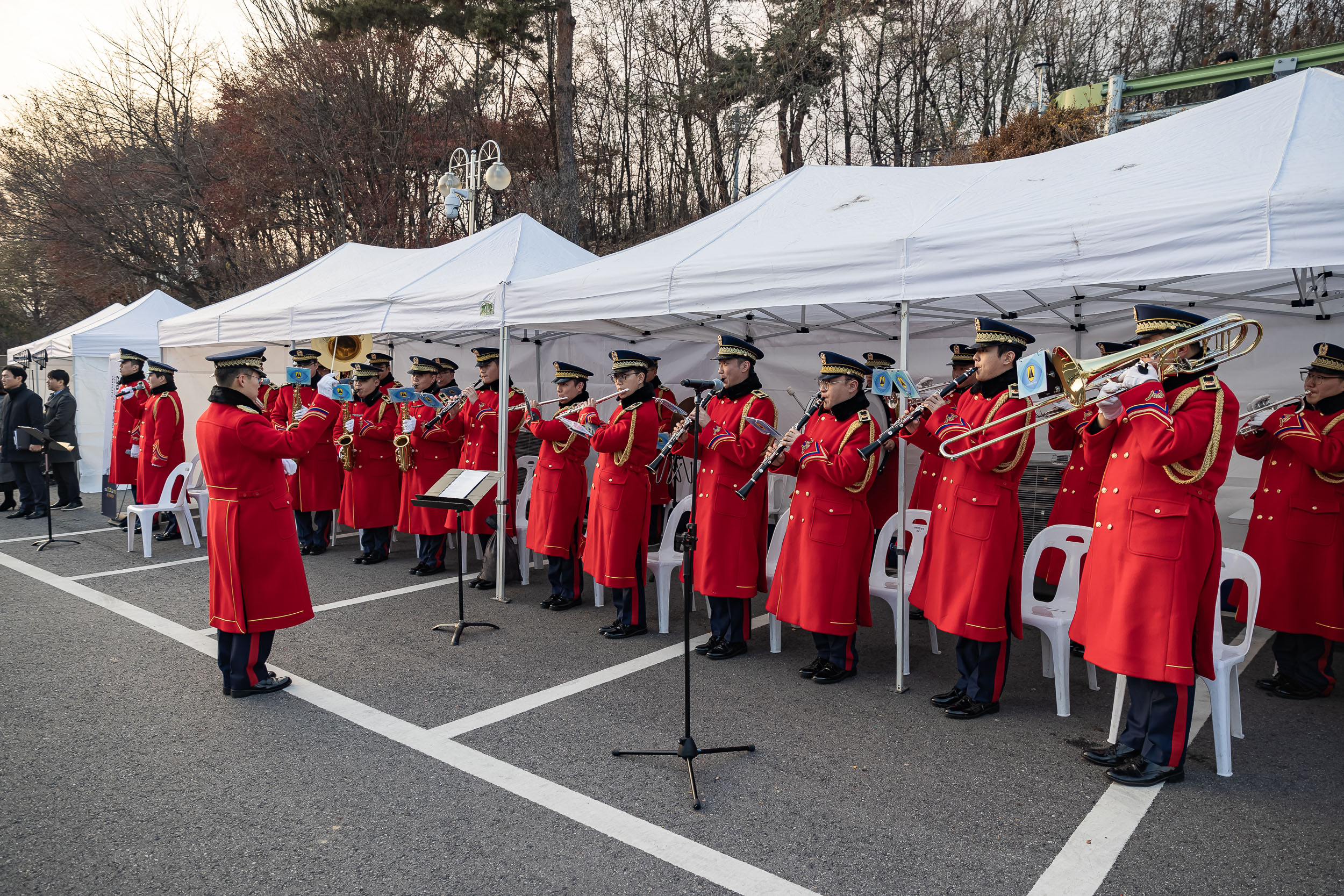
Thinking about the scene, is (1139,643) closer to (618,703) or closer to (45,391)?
(618,703)

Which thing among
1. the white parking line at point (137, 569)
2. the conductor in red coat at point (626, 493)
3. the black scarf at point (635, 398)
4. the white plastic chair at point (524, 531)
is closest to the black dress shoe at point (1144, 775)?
the conductor in red coat at point (626, 493)

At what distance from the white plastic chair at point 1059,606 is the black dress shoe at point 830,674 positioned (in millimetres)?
1005

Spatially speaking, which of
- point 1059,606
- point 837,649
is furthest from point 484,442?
point 1059,606

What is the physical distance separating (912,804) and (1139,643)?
1104mm

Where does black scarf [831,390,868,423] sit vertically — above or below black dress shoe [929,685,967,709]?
above

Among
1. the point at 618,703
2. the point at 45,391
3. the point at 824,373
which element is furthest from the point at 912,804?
the point at 45,391

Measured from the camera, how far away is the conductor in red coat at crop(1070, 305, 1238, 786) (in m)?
3.07

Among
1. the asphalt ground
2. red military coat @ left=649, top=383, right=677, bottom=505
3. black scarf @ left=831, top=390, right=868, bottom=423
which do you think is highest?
black scarf @ left=831, top=390, right=868, bottom=423

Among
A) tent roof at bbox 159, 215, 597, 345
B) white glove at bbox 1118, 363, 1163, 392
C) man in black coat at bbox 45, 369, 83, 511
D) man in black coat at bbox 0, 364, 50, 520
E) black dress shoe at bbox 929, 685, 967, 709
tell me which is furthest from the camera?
man in black coat at bbox 45, 369, 83, 511

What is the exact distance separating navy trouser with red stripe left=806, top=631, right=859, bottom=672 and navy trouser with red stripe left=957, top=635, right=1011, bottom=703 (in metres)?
0.67

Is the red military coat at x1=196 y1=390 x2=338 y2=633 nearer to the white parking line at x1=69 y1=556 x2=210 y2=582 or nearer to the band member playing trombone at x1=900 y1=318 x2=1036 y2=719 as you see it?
the white parking line at x1=69 y1=556 x2=210 y2=582

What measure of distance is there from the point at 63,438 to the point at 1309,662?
1290 centimetres

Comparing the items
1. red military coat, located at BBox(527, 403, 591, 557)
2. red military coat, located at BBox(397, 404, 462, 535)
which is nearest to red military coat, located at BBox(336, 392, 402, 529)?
red military coat, located at BBox(397, 404, 462, 535)

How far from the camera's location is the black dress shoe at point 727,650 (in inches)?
195
